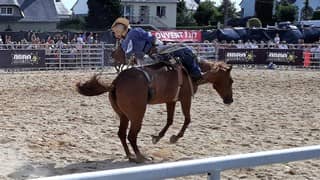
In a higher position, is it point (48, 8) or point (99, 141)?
point (48, 8)

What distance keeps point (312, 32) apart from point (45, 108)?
97.4 ft

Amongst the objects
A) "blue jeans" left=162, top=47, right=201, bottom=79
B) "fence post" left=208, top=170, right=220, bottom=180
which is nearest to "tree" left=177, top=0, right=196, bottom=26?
"blue jeans" left=162, top=47, right=201, bottom=79

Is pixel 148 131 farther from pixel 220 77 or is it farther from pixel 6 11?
pixel 6 11

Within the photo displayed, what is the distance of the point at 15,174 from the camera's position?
251 inches

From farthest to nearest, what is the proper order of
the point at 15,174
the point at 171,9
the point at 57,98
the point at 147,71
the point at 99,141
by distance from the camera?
the point at 171,9 < the point at 57,98 < the point at 99,141 < the point at 147,71 < the point at 15,174

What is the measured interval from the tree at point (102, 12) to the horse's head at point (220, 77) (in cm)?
5399

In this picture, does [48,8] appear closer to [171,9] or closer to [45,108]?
[171,9]

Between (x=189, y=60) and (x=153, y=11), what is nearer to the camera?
(x=189, y=60)

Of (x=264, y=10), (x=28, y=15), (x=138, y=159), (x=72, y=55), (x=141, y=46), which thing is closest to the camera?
(x=138, y=159)

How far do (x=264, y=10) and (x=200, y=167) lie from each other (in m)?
80.4

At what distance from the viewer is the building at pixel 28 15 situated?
61.4 m

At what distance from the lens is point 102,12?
6216 centimetres

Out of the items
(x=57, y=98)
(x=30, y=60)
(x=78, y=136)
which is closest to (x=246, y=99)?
(x=57, y=98)

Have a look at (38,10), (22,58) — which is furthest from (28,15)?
(22,58)
